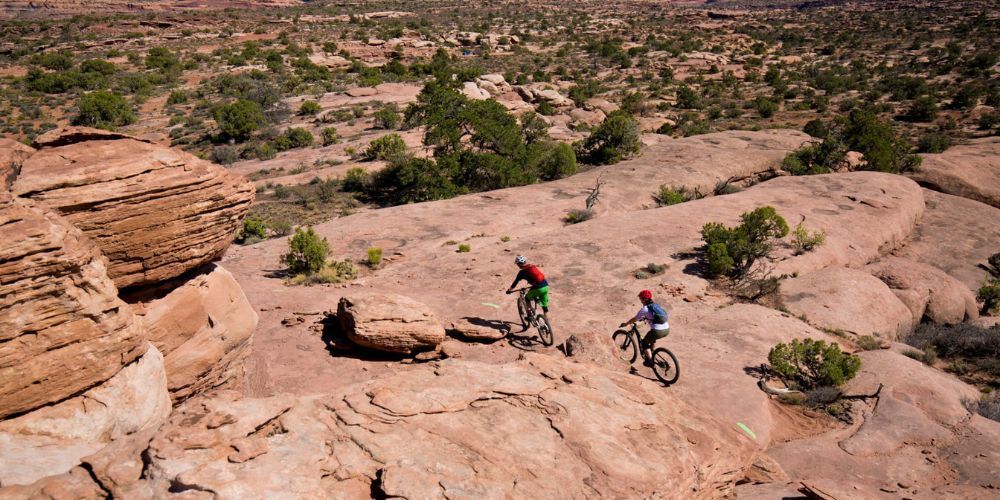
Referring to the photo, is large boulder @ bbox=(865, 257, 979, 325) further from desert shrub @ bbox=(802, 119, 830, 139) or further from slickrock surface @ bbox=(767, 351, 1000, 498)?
desert shrub @ bbox=(802, 119, 830, 139)

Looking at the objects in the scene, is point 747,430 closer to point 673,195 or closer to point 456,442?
point 456,442

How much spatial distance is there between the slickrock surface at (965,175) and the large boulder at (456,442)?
25329 mm

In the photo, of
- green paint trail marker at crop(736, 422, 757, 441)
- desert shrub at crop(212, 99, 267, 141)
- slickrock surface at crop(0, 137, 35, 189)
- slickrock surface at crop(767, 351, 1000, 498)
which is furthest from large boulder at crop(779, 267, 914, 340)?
desert shrub at crop(212, 99, 267, 141)

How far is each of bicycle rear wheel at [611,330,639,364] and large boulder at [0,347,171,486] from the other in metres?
7.85

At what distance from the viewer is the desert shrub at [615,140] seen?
29.5 m

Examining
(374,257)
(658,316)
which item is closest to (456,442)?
(658,316)

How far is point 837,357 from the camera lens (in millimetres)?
10555

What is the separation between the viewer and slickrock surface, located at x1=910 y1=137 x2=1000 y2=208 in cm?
2448

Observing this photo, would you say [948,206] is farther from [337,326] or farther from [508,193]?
[337,326]

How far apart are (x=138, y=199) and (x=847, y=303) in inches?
612

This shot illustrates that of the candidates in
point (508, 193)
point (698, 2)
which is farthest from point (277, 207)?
point (698, 2)

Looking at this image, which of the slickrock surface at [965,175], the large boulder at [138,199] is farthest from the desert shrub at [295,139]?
the slickrock surface at [965,175]

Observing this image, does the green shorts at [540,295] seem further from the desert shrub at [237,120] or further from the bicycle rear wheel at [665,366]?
the desert shrub at [237,120]

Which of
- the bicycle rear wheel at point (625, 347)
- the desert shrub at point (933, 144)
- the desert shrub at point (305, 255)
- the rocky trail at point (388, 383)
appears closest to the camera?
the rocky trail at point (388, 383)
